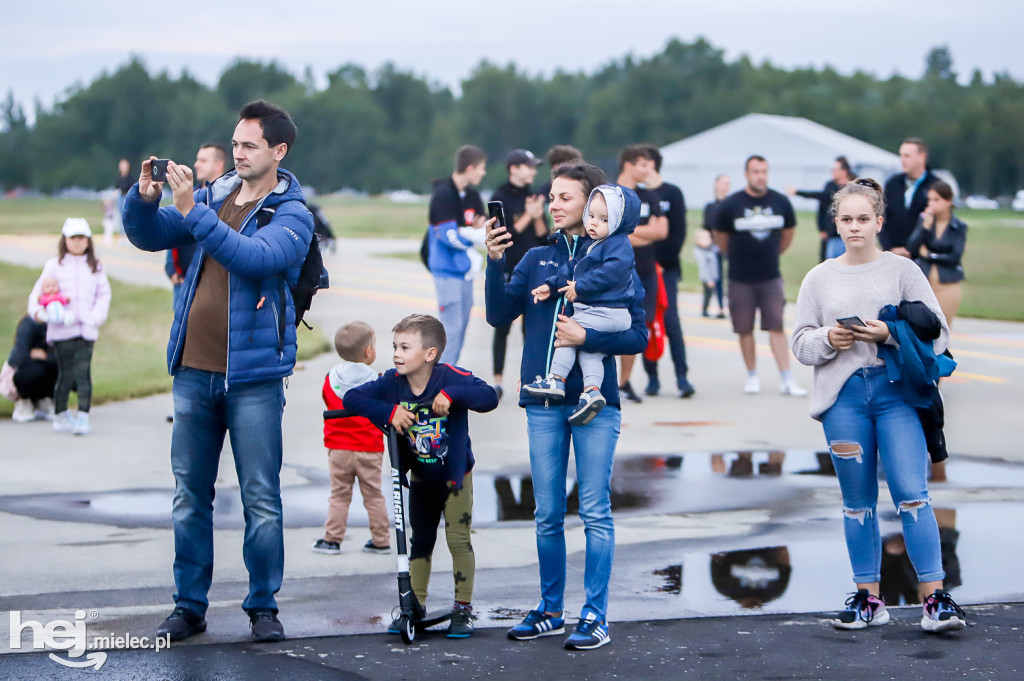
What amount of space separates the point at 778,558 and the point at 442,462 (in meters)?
2.06

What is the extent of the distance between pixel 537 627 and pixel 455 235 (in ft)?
17.8

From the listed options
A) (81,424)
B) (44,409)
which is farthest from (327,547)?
(44,409)

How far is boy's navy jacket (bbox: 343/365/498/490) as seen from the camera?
16.8 ft

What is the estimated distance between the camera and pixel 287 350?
16.7 ft

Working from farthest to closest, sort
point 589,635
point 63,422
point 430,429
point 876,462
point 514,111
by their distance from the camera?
point 514,111 → point 63,422 → point 876,462 → point 430,429 → point 589,635

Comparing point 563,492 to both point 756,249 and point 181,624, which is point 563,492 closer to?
point 181,624

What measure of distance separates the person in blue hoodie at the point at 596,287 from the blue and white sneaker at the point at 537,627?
810 mm

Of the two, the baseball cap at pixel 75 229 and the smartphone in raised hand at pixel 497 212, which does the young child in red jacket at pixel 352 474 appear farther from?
the baseball cap at pixel 75 229

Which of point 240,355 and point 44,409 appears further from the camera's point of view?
point 44,409

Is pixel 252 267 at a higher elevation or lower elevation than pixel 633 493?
higher

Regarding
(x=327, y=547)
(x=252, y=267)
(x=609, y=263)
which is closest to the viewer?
(x=252, y=267)

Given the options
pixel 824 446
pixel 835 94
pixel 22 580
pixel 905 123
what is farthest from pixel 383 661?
pixel 835 94

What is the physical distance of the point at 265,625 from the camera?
4961 mm

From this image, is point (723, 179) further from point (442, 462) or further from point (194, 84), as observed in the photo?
point (194, 84)
